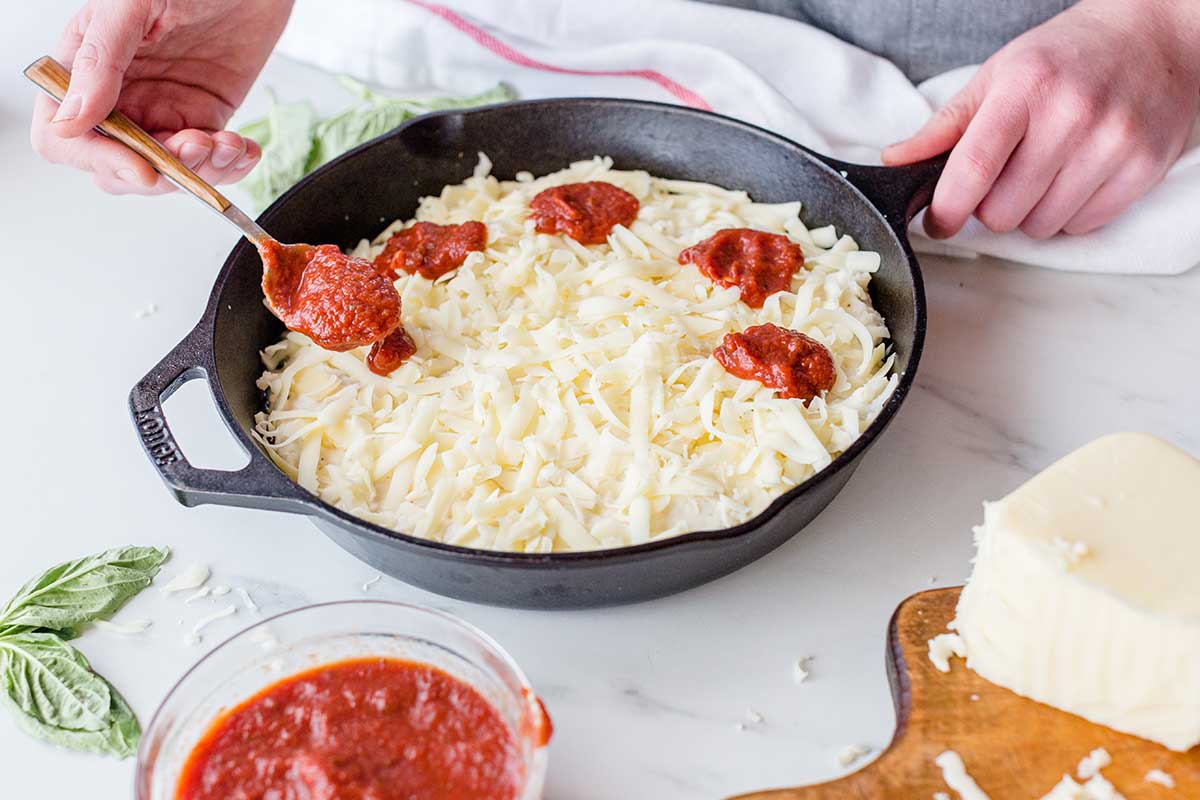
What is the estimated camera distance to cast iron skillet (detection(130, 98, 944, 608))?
173cm

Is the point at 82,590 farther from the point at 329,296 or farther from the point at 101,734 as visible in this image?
the point at 329,296

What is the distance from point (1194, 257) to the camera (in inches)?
97.1

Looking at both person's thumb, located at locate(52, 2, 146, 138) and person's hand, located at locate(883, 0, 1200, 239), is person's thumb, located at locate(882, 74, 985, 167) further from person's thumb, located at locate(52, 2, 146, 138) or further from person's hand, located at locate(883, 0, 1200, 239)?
person's thumb, located at locate(52, 2, 146, 138)

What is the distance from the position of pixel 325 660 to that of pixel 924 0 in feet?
6.69

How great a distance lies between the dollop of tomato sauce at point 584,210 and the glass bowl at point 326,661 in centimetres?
103

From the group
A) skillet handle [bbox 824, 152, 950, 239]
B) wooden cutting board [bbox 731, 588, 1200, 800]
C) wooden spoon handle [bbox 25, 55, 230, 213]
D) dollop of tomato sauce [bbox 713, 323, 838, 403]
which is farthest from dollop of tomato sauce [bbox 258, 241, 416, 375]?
wooden cutting board [bbox 731, 588, 1200, 800]

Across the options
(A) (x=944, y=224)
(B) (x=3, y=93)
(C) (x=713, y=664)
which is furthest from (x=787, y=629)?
(B) (x=3, y=93)

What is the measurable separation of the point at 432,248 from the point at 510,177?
0.35 meters

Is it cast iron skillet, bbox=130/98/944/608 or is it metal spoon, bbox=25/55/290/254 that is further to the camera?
metal spoon, bbox=25/55/290/254

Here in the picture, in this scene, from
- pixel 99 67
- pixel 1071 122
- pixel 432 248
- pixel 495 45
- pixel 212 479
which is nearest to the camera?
pixel 212 479

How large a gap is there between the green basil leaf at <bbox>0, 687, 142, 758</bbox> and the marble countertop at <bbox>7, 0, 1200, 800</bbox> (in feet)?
0.07

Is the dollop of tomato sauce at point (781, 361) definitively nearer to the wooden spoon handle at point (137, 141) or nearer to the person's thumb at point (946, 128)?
the person's thumb at point (946, 128)

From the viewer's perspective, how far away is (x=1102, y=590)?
1.52 meters

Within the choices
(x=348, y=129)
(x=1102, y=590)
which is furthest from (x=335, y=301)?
(x=1102, y=590)
